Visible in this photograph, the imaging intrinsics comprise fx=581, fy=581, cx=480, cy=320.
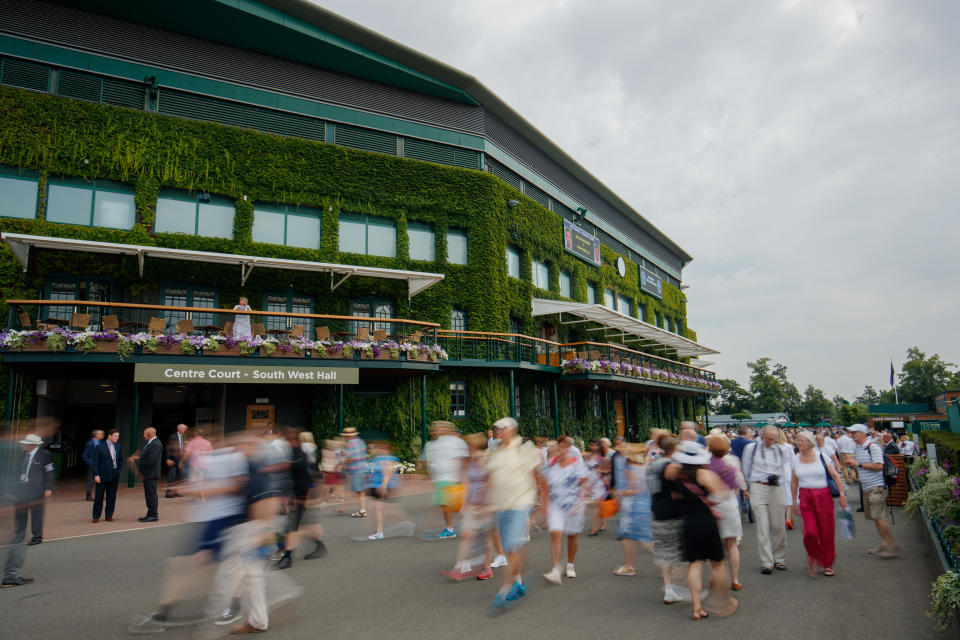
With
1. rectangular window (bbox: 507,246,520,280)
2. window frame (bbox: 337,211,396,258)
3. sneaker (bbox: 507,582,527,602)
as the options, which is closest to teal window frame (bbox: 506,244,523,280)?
rectangular window (bbox: 507,246,520,280)

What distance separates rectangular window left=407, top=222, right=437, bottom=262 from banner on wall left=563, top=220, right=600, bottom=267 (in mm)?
9147

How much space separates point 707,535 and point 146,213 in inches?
733

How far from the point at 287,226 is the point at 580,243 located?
54.3ft

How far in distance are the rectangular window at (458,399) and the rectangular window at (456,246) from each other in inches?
197

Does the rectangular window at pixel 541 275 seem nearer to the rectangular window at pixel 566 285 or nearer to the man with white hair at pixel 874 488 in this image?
the rectangular window at pixel 566 285

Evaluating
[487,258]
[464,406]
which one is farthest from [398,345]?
[487,258]

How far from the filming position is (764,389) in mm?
A: 91938

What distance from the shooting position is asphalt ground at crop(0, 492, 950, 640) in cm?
514

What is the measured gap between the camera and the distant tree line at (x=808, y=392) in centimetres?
8362

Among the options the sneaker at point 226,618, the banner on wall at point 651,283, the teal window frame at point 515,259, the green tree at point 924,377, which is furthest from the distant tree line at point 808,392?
the sneaker at point 226,618

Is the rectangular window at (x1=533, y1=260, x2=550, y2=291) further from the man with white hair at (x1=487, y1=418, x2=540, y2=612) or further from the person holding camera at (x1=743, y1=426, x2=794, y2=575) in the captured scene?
the man with white hair at (x1=487, y1=418, x2=540, y2=612)

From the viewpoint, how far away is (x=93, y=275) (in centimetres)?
1716

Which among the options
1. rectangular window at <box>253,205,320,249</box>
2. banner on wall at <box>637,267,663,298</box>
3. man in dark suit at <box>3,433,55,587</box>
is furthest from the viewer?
banner on wall at <box>637,267,663,298</box>

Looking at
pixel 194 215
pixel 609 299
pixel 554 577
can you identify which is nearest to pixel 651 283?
pixel 609 299
